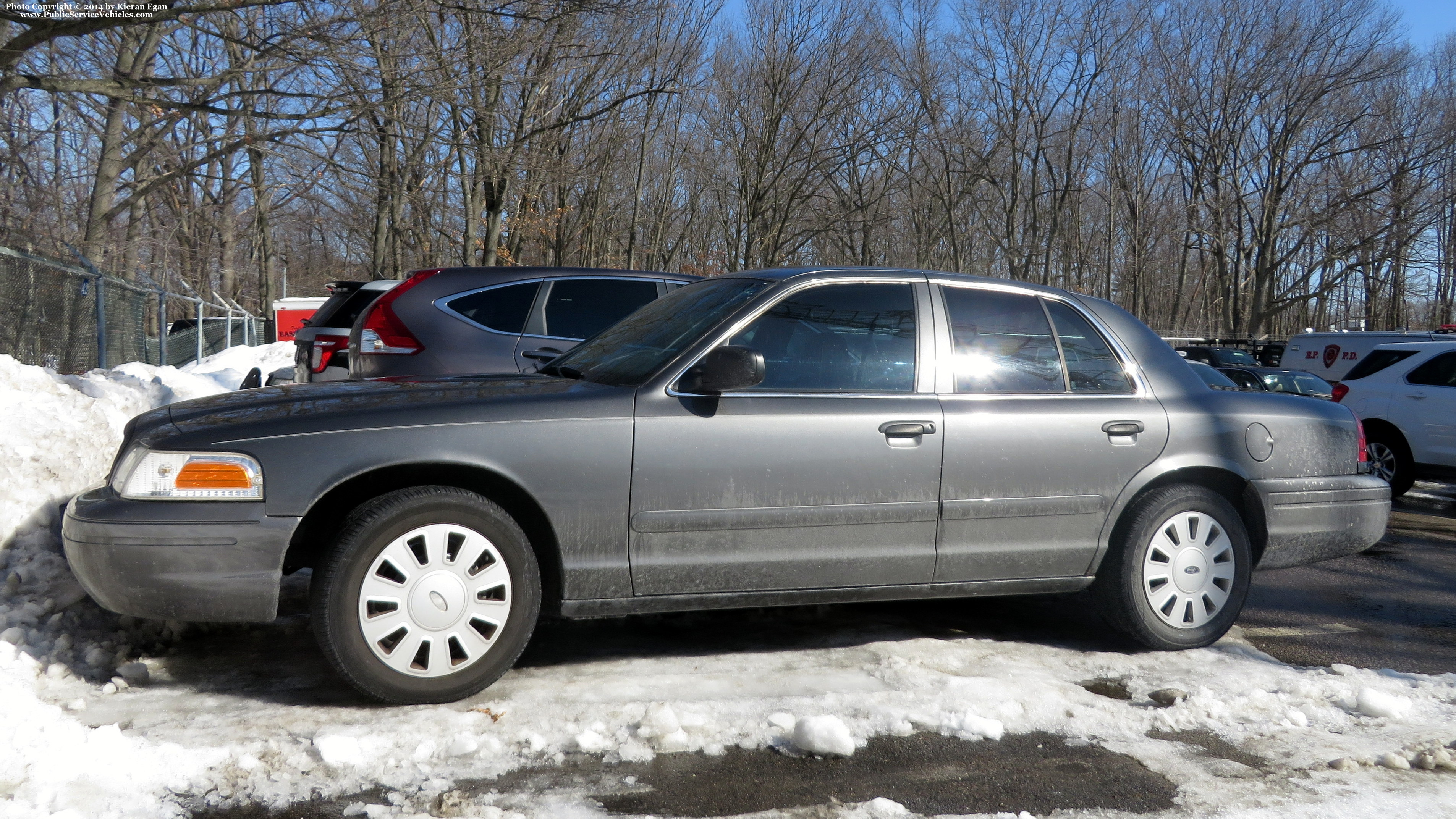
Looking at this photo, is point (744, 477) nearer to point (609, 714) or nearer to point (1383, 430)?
point (609, 714)

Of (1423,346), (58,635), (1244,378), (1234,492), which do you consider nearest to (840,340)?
(1234,492)

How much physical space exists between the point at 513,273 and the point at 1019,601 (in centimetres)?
410

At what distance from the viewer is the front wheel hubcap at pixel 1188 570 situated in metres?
4.65

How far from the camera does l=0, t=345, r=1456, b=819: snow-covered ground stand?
3086 mm

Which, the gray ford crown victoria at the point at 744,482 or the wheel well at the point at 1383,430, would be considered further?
the wheel well at the point at 1383,430

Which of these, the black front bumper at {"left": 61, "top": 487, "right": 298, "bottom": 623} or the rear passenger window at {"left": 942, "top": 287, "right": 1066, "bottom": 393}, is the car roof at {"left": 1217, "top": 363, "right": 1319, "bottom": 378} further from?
the black front bumper at {"left": 61, "top": 487, "right": 298, "bottom": 623}

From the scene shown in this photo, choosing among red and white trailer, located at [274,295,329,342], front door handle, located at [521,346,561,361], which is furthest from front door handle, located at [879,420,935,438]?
red and white trailer, located at [274,295,329,342]

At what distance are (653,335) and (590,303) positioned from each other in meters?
3.49

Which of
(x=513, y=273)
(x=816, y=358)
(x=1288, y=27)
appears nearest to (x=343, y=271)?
(x=1288, y=27)

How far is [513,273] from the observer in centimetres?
774

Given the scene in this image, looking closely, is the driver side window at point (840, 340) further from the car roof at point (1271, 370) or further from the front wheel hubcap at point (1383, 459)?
the car roof at point (1271, 370)

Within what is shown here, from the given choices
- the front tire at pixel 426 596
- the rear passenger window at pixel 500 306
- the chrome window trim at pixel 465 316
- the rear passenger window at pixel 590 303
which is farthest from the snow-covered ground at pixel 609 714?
the rear passenger window at pixel 590 303

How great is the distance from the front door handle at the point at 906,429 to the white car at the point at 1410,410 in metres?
8.24

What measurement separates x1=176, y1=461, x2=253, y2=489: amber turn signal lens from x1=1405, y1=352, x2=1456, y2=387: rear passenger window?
11.2 metres
